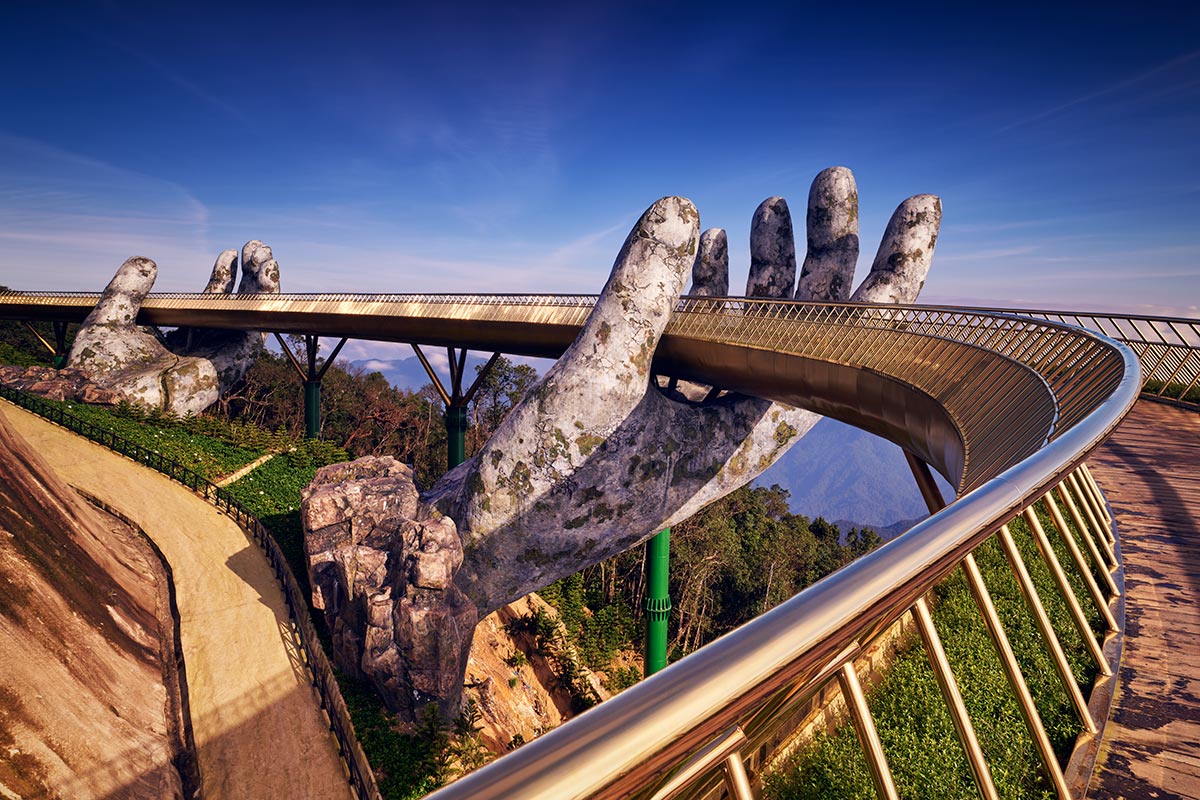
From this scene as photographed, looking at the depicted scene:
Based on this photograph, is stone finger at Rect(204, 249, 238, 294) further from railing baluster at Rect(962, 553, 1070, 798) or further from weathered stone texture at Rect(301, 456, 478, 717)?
railing baluster at Rect(962, 553, 1070, 798)

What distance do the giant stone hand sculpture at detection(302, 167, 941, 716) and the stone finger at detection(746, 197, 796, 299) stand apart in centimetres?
117

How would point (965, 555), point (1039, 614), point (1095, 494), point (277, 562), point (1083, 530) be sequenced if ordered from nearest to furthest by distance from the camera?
point (965, 555), point (1039, 614), point (1083, 530), point (1095, 494), point (277, 562)

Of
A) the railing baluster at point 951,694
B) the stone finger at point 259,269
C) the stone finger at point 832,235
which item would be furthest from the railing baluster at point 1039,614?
the stone finger at point 259,269

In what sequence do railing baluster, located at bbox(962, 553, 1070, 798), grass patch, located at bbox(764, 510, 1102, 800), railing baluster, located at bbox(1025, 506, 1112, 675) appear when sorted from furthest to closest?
1. grass patch, located at bbox(764, 510, 1102, 800)
2. railing baluster, located at bbox(1025, 506, 1112, 675)
3. railing baluster, located at bbox(962, 553, 1070, 798)

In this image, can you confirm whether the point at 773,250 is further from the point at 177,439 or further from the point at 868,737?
the point at 177,439

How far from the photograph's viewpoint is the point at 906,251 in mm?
17891

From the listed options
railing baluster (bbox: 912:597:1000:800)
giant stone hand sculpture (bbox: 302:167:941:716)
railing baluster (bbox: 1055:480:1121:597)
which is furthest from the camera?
giant stone hand sculpture (bbox: 302:167:941:716)

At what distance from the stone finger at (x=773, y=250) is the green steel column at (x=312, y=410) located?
23.1 meters

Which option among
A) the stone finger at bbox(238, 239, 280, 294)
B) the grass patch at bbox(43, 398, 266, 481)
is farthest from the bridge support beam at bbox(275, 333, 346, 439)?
the stone finger at bbox(238, 239, 280, 294)

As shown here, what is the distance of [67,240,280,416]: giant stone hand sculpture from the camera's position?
32531 mm

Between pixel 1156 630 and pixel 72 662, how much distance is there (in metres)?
15.1

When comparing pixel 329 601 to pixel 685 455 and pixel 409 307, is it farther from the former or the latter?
pixel 409 307

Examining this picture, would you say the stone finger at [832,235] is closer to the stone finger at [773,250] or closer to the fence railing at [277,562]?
the stone finger at [773,250]

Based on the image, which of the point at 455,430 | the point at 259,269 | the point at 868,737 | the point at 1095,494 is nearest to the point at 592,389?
the point at 455,430
